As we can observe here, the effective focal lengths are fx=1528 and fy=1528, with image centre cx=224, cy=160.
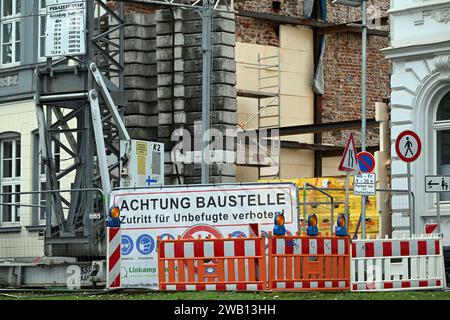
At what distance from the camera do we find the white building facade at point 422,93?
1364 inches

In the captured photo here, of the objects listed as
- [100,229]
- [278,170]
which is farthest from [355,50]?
[100,229]

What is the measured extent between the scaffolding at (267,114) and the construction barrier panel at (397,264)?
18.9 m

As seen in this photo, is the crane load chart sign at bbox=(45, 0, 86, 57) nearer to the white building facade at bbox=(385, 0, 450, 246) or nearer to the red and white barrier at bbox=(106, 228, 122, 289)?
the white building facade at bbox=(385, 0, 450, 246)

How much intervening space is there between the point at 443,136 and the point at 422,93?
113 centimetres

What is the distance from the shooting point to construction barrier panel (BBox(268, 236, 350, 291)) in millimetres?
25062

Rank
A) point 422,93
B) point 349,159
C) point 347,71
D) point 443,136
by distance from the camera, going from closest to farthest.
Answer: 1. point 349,159
2. point 443,136
3. point 422,93
4. point 347,71

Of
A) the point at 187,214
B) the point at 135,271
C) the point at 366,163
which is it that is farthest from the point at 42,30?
the point at 135,271

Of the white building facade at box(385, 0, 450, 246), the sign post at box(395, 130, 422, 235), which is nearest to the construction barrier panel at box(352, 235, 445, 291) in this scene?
the sign post at box(395, 130, 422, 235)

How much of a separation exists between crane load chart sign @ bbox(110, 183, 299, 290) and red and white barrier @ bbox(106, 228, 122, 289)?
1.73ft

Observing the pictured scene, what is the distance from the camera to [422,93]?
3531 cm

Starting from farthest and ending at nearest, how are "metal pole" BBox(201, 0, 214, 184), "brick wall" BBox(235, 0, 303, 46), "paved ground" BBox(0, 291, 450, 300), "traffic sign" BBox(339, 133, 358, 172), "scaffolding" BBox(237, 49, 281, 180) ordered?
"brick wall" BBox(235, 0, 303, 46)
"scaffolding" BBox(237, 49, 281, 180)
"metal pole" BBox(201, 0, 214, 184)
"traffic sign" BBox(339, 133, 358, 172)
"paved ground" BBox(0, 291, 450, 300)

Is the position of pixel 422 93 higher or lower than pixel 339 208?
higher

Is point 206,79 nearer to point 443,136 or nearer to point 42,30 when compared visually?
point 443,136
